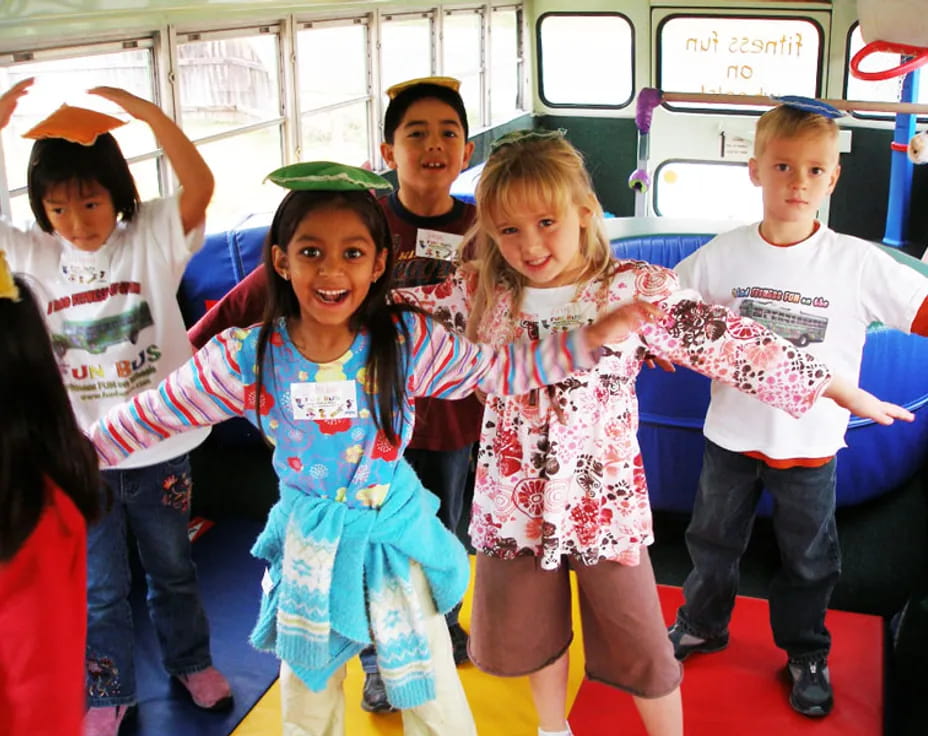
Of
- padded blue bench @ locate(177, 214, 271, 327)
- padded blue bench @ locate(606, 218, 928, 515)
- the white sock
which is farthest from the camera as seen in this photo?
padded blue bench @ locate(177, 214, 271, 327)

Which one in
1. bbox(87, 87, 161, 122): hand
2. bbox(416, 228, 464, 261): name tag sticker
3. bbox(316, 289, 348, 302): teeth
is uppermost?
bbox(87, 87, 161, 122): hand

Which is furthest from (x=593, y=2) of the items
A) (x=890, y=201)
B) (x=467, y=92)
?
(x=890, y=201)

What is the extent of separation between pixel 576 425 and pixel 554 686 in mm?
612

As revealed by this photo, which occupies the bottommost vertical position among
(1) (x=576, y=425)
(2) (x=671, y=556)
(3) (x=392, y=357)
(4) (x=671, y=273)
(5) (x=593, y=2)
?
(2) (x=671, y=556)

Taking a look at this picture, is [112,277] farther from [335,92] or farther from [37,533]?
[335,92]

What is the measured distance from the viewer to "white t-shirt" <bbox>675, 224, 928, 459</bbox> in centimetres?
215

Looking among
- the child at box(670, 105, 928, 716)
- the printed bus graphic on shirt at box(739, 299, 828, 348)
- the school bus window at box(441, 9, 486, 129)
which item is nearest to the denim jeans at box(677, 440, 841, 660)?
the child at box(670, 105, 928, 716)

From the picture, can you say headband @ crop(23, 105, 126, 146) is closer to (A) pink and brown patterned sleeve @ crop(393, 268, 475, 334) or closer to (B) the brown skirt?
(A) pink and brown patterned sleeve @ crop(393, 268, 475, 334)

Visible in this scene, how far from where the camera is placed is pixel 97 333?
2199 mm

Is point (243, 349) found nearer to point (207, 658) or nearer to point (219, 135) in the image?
point (207, 658)

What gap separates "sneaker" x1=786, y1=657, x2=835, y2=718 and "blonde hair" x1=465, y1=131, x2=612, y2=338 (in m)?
1.20

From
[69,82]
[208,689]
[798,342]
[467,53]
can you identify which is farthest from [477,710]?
[467,53]

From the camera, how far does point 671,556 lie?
3.27 meters

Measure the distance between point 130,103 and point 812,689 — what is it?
206 centimetres
